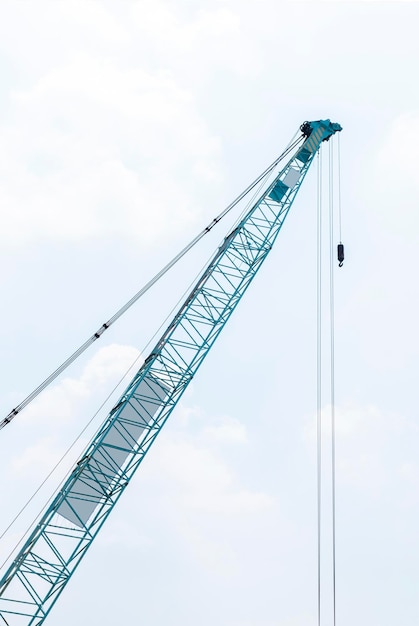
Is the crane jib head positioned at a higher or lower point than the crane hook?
higher

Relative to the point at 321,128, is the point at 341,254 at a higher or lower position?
lower

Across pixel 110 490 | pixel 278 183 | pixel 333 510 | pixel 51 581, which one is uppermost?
pixel 278 183

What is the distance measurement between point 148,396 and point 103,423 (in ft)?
9.44

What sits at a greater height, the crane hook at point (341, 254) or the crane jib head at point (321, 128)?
the crane jib head at point (321, 128)

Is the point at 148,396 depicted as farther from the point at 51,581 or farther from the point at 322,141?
the point at 322,141

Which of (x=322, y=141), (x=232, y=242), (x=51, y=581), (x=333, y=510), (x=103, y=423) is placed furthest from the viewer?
(x=322, y=141)

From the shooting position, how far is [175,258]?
162 feet

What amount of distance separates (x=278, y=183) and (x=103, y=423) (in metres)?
19.8

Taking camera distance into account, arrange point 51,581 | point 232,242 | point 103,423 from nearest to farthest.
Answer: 1. point 51,581
2. point 103,423
3. point 232,242

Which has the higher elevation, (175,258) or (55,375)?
(175,258)

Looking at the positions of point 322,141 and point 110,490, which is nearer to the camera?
point 110,490

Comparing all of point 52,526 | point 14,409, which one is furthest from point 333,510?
point 14,409

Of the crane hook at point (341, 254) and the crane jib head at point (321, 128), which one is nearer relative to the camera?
the crane hook at point (341, 254)

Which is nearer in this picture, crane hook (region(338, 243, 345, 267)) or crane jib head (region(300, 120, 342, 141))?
crane hook (region(338, 243, 345, 267))
